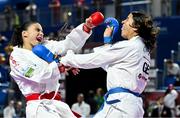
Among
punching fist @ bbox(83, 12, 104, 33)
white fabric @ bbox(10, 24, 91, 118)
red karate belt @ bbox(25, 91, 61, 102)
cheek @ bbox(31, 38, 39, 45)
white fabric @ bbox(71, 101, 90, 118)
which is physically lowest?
white fabric @ bbox(71, 101, 90, 118)

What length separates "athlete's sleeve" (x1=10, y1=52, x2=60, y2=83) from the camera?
20.2ft

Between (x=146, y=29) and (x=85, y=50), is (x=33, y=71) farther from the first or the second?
(x=85, y=50)

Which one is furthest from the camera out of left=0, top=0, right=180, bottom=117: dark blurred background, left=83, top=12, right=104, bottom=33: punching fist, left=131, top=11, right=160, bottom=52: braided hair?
left=0, top=0, right=180, bottom=117: dark blurred background

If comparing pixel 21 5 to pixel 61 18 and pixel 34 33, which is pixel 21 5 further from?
pixel 34 33

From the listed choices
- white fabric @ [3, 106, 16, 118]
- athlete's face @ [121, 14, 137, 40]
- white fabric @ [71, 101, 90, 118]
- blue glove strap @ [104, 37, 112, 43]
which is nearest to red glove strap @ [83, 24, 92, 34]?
blue glove strap @ [104, 37, 112, 43]

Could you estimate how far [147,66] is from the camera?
5.94 m

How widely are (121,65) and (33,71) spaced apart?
115cm

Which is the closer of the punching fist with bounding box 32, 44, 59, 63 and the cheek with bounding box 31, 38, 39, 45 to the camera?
the punching fist with bounding box 32, 44, 59, 63

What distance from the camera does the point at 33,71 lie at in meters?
6.26

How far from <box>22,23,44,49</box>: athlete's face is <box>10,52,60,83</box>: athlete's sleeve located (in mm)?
327

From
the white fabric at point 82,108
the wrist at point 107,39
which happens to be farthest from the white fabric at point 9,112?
the wrist at point 107,39

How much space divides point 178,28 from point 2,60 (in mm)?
7390

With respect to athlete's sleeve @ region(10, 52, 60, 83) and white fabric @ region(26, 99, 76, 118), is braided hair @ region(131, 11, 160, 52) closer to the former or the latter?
athlete's sleeve @ region(10, 52, 60, 83)

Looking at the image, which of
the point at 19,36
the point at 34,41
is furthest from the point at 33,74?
the point at 19,36
